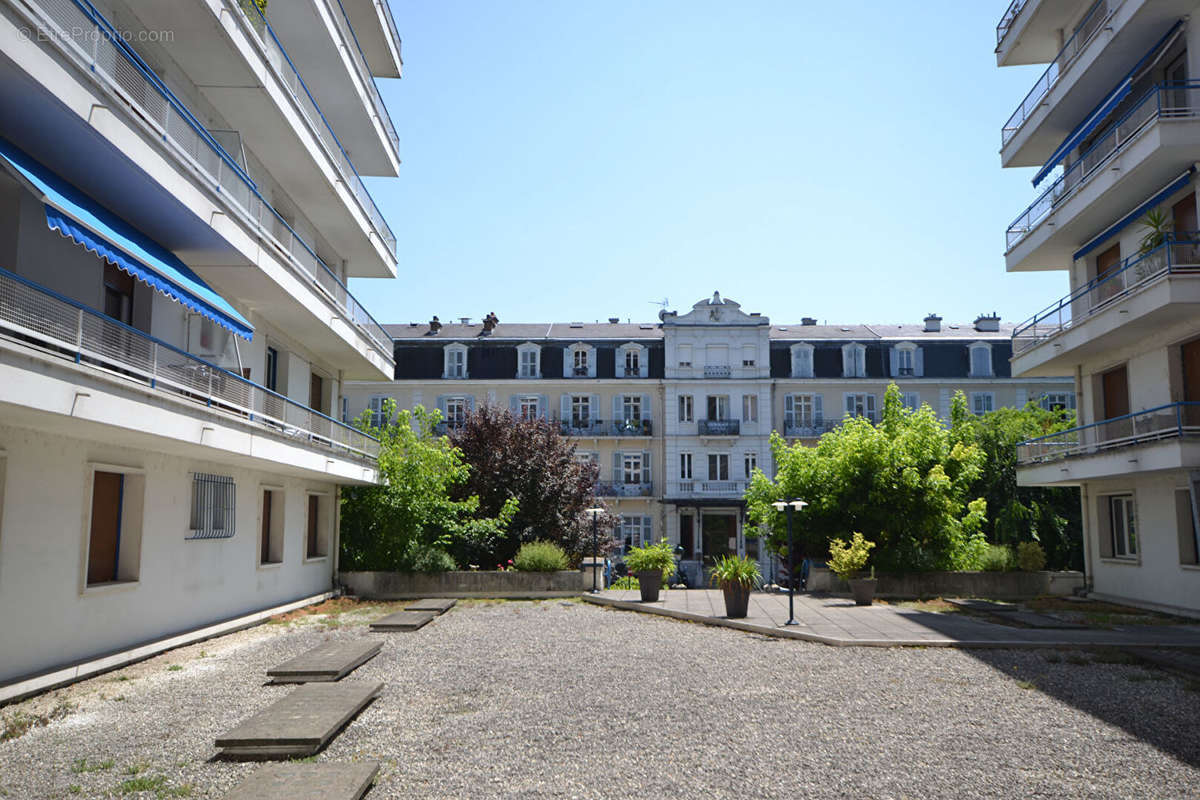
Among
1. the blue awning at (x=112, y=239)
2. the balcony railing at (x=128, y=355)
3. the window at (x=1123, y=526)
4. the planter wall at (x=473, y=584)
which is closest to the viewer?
the balcony railing at (x=128, y=355)

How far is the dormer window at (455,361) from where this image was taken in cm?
4550

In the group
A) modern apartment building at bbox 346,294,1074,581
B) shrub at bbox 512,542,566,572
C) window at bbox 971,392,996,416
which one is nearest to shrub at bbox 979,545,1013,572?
shrub at bbox 512,542,566,572

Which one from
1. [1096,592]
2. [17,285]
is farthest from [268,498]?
[1096,592]

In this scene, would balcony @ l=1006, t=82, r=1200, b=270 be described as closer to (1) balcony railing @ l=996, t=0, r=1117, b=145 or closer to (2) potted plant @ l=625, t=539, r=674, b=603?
(1) balcony railing @ l=996, t=0, r=1117, b=145

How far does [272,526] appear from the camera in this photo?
1950cm

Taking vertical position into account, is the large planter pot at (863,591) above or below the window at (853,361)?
below

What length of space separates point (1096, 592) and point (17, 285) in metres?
23.5

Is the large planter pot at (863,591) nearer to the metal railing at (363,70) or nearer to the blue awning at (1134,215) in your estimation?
the blue awning at (1134,215)

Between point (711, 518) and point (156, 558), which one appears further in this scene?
point (711, 518)

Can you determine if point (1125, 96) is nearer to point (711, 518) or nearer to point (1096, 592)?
point (1096, 592)

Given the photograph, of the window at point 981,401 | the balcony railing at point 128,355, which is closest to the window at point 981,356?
the window at point 981,401

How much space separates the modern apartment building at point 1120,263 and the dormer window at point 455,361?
91.8 feet

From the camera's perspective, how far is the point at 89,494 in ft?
38.4

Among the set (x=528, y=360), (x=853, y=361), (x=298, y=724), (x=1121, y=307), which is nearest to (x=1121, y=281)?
(x=1121, y=307)
